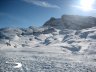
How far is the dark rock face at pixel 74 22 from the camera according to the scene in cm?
7418

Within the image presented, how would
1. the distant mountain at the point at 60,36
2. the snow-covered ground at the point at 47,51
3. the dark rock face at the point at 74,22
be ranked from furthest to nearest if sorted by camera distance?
the dark rock face at the point at 74,22 → the distant mountain at the point at 60,36 → the snow-covered ground at the point at 47,51

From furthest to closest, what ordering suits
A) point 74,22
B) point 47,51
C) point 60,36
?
point 74,22
point 60,36
point 47,51

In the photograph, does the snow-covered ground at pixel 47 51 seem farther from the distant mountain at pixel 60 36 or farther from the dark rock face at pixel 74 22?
the dark rock face at pixel 74 22

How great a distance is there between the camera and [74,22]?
249 ft

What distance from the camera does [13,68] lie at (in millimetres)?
26906

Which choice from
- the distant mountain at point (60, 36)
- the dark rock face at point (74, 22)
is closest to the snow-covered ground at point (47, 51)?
the distant mountain at point (60, 36)

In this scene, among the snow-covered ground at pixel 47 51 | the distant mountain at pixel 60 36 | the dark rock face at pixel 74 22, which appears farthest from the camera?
the dark rock face at pixel 74 22

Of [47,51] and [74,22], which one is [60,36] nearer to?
[74,22]

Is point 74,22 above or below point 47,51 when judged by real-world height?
above

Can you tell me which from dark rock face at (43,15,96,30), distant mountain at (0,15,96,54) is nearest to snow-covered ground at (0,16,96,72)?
distant mountain at (0,15,96,54)

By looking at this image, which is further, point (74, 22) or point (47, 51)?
point (74, 22)

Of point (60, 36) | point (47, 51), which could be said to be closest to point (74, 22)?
point (60, 36)

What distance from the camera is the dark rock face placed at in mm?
74181

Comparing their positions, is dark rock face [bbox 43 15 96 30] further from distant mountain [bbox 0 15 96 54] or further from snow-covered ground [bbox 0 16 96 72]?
snow-covered ground [bbox 0 16 96 72]
